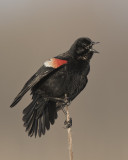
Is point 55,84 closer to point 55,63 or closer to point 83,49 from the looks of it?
point 55,63

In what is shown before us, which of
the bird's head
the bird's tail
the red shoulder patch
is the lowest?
the bird's tail

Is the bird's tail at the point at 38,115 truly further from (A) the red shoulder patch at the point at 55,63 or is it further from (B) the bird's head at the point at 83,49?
(B) the bird's head at the point at 83,49

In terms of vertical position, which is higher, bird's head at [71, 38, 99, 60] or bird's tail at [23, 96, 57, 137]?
bird's head at [71, 38, 99, 60]

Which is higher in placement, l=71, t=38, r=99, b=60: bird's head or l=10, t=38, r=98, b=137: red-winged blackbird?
l=71, t=38, r=99, b=60: bird's head

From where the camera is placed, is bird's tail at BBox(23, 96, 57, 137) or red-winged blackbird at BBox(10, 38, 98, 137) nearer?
red-winged blackbird at BBox(10, 38, 98, 137)

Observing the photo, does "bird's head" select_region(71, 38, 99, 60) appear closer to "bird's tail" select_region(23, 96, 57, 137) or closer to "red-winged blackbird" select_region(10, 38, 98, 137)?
"red-winged blackbird" select_region(10, 38, 98, 137)

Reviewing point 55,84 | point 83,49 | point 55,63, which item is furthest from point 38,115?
point 83,49

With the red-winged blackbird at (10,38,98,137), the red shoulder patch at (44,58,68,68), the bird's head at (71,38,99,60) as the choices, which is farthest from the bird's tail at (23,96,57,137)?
the bird's head at (71,38,99,60)

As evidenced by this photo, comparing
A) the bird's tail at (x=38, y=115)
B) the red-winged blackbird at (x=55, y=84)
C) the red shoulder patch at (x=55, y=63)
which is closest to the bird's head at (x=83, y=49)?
the red-winged blackbird at (x=55, y=84)
